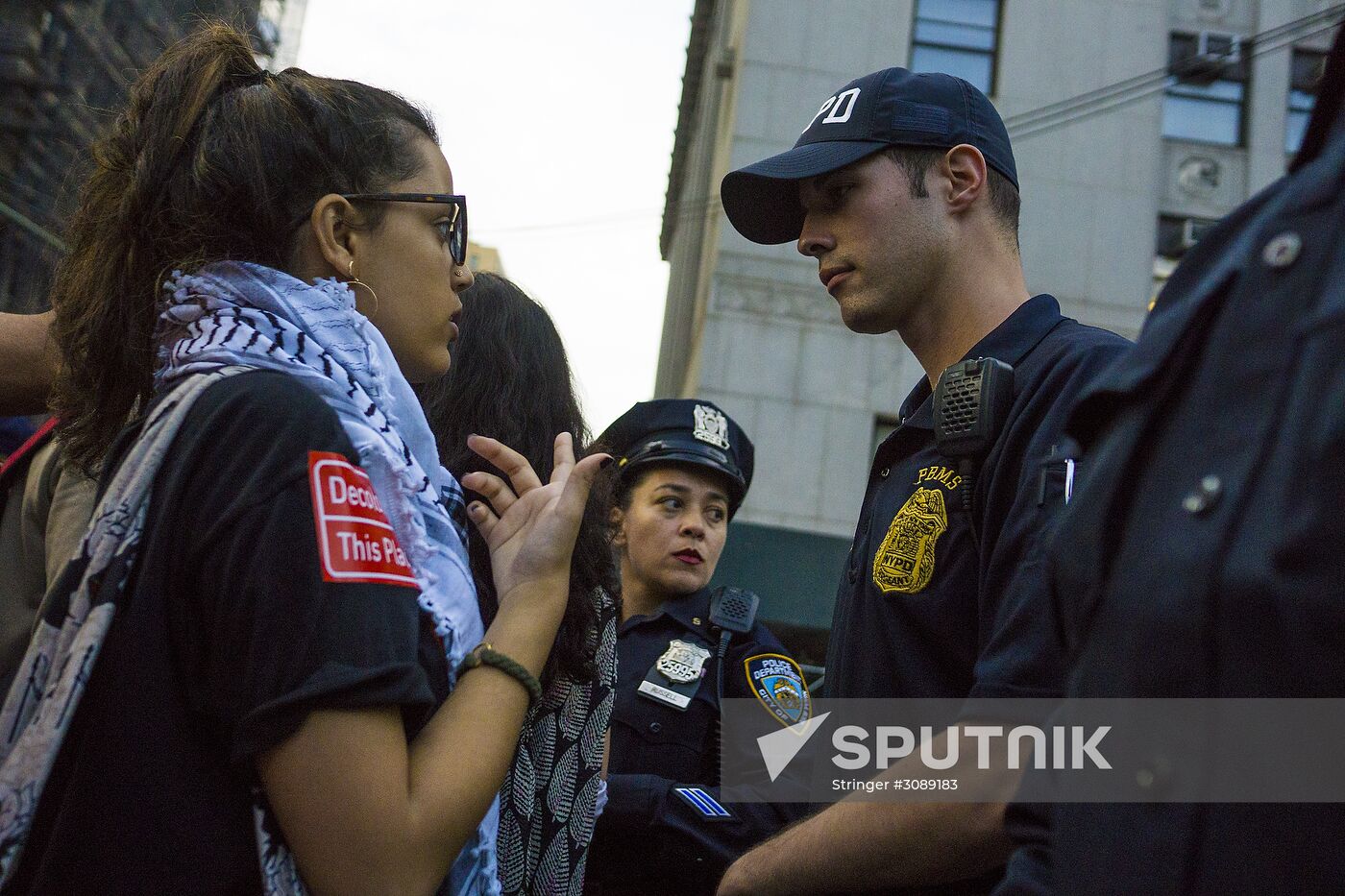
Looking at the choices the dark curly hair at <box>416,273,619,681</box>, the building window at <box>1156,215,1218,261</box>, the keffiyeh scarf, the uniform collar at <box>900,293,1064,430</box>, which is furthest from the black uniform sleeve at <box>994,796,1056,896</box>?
the building window at <box>1156,215,1218,261</box>

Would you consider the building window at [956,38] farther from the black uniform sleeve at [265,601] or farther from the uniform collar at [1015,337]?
the black uniform sleeve at [265,601]

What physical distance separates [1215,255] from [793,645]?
507 inches

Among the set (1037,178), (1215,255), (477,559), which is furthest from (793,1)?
(1215,255)

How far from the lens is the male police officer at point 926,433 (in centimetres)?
195

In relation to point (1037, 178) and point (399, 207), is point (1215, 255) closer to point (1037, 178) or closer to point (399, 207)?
point (399, 207)

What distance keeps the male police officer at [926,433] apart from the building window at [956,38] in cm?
1362

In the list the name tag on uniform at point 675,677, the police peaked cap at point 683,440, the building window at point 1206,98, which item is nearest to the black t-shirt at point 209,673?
the name tag on uniform at point 675,677

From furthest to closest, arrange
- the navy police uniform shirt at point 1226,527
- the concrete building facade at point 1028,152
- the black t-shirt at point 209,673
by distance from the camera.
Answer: the concrete building facade at point 1028,152 → the black t-shirt at point 209,673 → the navy police uniform shirt at point 1226,527

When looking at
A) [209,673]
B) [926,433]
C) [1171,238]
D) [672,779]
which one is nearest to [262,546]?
[209,673]

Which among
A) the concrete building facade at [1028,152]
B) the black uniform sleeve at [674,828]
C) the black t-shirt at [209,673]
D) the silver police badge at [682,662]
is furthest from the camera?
the concrete building facade at [1028,152]

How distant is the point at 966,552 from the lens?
214 cm

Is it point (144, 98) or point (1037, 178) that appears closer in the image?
point (144, 98)

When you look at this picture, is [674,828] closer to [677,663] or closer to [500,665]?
[677,663]

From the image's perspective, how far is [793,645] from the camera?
13.8 meters
